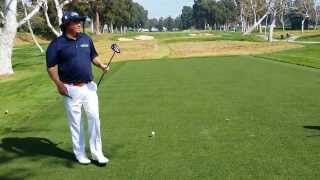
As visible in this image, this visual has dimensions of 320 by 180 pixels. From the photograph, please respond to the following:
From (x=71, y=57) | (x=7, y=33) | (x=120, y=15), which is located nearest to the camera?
(x=71, y=57)

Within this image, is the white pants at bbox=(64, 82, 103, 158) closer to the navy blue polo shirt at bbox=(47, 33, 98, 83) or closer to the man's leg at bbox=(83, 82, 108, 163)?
the man's leg at bbox=(83, 82, 108, 163)

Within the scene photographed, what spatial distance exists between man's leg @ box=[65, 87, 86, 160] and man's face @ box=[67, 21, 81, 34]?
2.50 ft

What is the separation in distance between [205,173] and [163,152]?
1343 millimetres

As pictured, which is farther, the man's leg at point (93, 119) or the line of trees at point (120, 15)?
the line of trees at point (120, 15)

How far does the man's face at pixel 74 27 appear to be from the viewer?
7.52 m

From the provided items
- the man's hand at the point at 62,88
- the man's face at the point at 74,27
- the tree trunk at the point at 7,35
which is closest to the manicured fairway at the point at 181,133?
the man's hand at the point at 62,88

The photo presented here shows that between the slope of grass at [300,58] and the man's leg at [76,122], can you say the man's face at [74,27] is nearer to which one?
the man's leg at [76,122]

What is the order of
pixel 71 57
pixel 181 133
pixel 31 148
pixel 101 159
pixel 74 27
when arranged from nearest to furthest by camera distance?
pixel 74 27 → pixel 71 57 → pixel 101 159 → pixel 31 148 → pixel 181 133

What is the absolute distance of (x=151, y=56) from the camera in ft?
136

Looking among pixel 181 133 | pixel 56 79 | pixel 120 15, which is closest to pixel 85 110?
pixel 56 79

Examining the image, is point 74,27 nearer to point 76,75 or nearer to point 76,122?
point 76,75

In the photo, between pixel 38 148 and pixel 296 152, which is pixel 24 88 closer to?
pixel 38 148

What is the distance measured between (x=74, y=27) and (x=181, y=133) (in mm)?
3193

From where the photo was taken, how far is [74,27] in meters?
7.54
